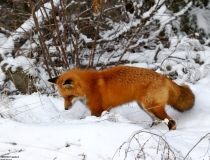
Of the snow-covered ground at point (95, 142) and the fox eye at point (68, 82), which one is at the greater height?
the snow-covered ground at point (95, 142)

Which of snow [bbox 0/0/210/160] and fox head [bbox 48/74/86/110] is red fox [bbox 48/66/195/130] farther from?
snow [bbox 0/0/210/160]

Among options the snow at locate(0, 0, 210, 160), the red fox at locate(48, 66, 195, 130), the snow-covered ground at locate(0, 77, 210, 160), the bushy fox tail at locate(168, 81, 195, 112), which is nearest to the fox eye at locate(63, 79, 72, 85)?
the red fox at locate(48, 66, 195, 130)

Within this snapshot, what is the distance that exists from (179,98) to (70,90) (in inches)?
72.1

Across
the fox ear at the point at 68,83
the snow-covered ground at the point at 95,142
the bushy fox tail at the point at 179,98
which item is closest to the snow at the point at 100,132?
the snow-covered ground at the point at 95,142

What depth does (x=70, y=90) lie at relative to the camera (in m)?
5.42

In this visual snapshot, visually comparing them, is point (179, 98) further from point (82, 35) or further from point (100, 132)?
point (82, 35)

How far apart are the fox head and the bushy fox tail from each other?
147 cm

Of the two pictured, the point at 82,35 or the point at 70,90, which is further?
the point at 82,35

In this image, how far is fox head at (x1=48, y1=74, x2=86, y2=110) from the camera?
17.6ft

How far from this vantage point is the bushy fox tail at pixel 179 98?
5.22m

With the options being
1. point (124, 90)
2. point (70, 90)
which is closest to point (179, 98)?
point (124, 90)

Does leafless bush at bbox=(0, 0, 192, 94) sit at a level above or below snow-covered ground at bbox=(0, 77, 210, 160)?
below

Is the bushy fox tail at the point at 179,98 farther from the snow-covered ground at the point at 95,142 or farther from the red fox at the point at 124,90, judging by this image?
the snow-covered ground at the point at 95,142

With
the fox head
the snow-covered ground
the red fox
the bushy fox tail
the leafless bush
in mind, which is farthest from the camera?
the leafless bush
